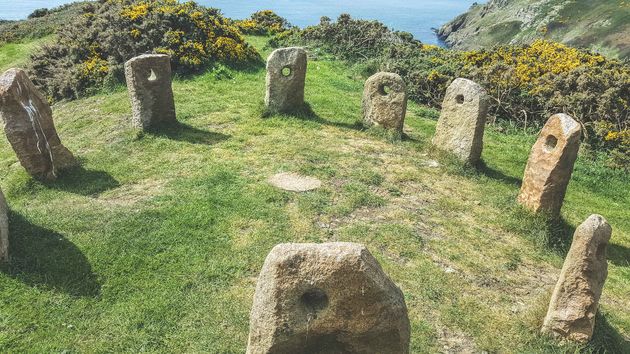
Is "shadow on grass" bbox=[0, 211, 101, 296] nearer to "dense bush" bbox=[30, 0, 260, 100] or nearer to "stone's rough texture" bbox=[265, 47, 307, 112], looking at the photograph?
"stone's rough texture" bbox=[265, 47, 307, 112]

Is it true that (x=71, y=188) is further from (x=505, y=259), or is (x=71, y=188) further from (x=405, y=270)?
(x=505, y=259)

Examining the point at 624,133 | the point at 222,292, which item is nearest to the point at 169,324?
the point at 222,292

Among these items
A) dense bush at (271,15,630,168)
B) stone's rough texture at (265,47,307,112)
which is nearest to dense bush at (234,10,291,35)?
dense bush at (271,15,630,168)

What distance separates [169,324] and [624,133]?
12.3 m

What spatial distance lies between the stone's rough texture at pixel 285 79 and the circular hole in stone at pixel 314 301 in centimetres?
940

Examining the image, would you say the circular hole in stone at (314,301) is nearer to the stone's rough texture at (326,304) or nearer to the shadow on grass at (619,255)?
the stone's rough texture at (326,304)

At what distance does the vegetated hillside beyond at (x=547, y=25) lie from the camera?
47250 mm

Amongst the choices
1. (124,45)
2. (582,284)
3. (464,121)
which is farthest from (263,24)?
(582,284)

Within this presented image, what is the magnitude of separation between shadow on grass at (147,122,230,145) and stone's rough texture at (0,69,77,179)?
267 centimetres

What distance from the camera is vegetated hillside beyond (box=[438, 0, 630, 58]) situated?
47.2 metres

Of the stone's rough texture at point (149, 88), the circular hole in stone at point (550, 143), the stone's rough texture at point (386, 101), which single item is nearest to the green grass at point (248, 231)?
the stone's rough texture at point (386, 101)

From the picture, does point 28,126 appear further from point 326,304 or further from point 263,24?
point 263,24

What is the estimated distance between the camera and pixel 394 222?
8617 millimetres

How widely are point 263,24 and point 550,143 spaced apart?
19340mm
